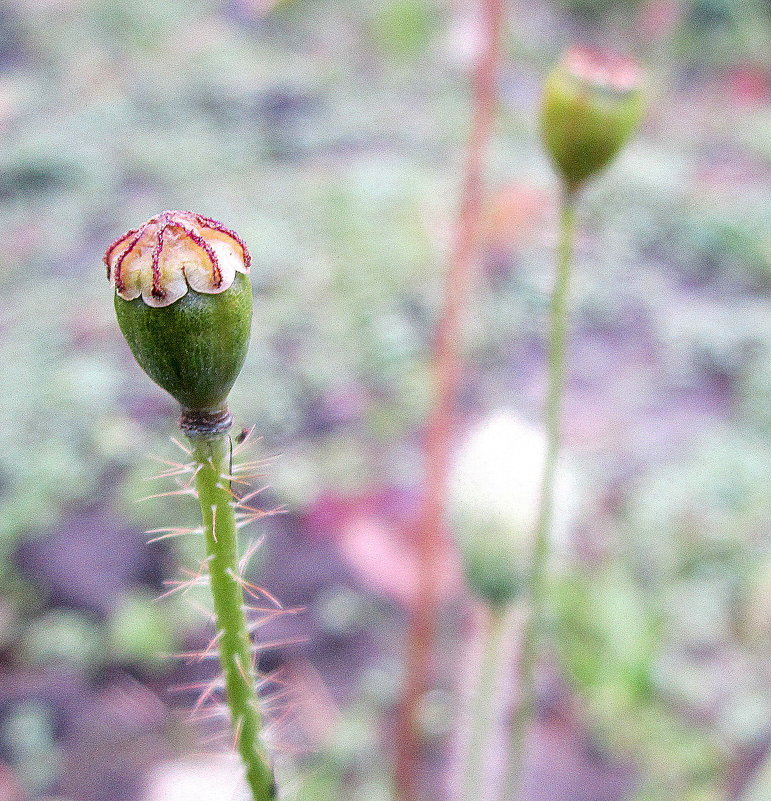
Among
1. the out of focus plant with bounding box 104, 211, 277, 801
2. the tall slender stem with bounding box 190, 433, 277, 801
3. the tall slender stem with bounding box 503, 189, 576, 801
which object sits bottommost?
the tall slender stem with bounding box 190, 433, 277, 801

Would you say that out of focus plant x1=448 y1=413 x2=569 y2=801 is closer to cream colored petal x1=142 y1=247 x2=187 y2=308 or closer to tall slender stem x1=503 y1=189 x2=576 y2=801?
tall slender stem x1=503 y1=189 x2=576 y2=801

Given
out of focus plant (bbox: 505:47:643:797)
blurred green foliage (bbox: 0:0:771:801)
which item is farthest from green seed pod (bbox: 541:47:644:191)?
blurred green foliage (bbox: 0:0:771:801)

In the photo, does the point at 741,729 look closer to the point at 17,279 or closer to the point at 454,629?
the point at 454,629

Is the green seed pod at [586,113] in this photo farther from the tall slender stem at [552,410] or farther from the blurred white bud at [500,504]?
the blurred white bud at [500,504]

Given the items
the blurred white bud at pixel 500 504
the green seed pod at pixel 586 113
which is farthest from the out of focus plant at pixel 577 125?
the blurred white bud at pixel 500 504

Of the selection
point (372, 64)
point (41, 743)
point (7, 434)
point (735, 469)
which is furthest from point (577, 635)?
point (372, 64)

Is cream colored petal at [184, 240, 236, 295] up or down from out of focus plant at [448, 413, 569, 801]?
down

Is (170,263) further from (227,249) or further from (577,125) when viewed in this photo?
(577,125)
